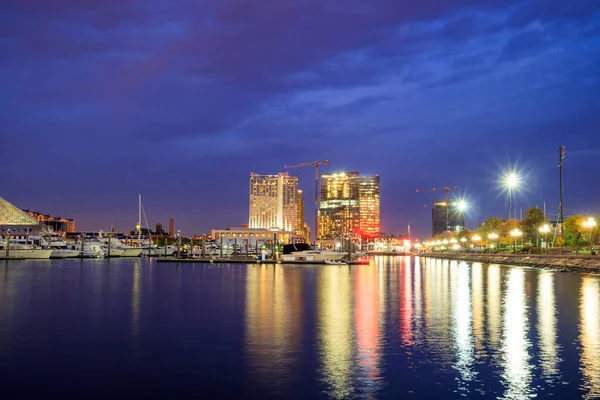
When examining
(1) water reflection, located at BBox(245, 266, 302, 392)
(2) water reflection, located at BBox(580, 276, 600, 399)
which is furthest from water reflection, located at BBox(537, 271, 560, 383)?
(1) water reflection, located at BBox(245, 266, 302, 392)

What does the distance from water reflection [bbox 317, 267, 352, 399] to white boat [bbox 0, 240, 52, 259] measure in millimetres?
121869

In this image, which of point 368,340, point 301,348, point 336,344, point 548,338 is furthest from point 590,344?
point 301,348

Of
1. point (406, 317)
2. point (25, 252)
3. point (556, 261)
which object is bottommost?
point (406, 317)

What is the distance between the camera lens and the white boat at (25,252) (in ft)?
473

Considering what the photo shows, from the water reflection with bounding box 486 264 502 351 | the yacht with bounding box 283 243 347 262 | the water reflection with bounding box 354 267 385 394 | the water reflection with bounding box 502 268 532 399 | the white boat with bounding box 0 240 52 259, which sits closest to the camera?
the water reflection with bounding box 502 268 532 399

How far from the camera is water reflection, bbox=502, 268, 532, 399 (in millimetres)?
18328

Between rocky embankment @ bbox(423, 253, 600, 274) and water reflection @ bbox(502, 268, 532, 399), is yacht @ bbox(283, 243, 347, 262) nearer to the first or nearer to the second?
rocky embankment @ bbox(423, 253, 600, 274)

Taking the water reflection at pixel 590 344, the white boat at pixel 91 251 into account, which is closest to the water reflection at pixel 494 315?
the water reflection at pixel 590 344

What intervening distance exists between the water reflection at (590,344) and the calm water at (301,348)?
7cm

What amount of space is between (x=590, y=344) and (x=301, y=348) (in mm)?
12625

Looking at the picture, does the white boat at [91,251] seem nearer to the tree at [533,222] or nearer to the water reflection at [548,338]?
the tree at [533,222]

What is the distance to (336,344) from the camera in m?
25.4

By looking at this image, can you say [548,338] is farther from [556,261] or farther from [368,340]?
[556,261]

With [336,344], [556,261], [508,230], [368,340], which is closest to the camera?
[336,344]
